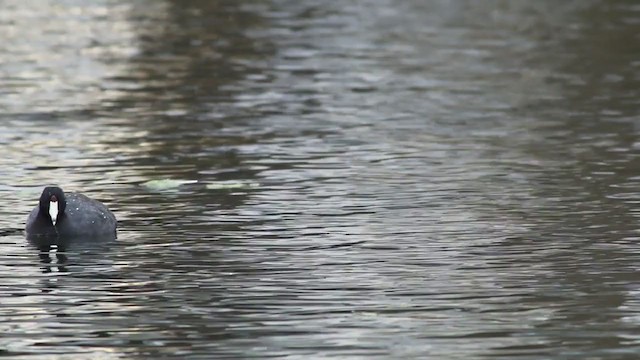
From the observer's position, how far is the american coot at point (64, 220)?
16.6m

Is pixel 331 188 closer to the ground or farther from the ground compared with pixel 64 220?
closer to the ground

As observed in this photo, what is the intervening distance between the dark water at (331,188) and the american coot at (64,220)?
0.25m

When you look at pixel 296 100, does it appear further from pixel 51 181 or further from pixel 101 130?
pixel 51 181

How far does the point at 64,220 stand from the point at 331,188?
3.61 m

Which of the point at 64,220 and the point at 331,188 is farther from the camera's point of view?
the point at 331,188

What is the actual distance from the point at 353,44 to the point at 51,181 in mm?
15343

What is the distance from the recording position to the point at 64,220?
16797 millimetres

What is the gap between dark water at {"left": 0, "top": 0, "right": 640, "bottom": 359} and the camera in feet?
42.1

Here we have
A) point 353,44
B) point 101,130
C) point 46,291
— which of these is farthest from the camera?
point 353,44

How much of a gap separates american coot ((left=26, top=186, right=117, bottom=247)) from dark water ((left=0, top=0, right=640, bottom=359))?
249 mm

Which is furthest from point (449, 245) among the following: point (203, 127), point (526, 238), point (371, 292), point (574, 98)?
point (574, 98)

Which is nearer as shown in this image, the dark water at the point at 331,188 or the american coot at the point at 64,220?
the dark water at the point at 331,188

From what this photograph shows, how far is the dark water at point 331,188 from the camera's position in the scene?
42.1 ft

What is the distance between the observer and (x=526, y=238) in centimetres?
1617
